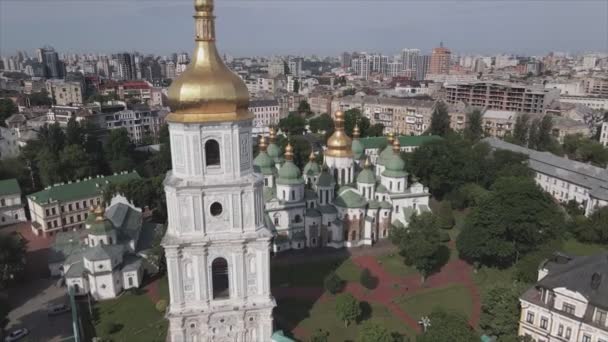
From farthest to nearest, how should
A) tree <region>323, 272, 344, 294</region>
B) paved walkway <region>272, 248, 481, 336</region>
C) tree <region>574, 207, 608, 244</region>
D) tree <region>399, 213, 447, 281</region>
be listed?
tree <region>574, 207, 608, 244</region>, tree <region>399, 213, 447, 281</region>, tree <region>323, 272, 344, 294</region>, paved walkway <region>272, 248, 481, 336</region>

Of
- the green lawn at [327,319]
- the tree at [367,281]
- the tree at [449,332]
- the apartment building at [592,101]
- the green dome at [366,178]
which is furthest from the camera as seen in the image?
the apartment building at [592,101]

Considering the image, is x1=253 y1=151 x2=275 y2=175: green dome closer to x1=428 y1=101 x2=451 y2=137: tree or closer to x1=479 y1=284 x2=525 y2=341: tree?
x1=479 y1=284 x2=525 y2=341: tree

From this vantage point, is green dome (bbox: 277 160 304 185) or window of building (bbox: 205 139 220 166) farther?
green dome (bbox: 277 160 304 185)

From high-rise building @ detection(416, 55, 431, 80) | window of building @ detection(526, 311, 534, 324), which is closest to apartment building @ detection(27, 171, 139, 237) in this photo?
window of building @ detection(526, 311, 534, 324)

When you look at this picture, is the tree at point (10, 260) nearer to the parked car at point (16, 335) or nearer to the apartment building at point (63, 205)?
the parked car at point (16, 335)

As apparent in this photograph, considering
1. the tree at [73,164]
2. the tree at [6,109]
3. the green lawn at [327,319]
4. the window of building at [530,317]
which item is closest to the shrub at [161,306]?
the green lawn at [327,319]

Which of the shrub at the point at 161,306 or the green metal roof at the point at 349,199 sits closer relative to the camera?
the shrub at the point at 161,306

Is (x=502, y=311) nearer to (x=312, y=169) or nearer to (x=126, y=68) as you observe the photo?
(x=312, y=169)
